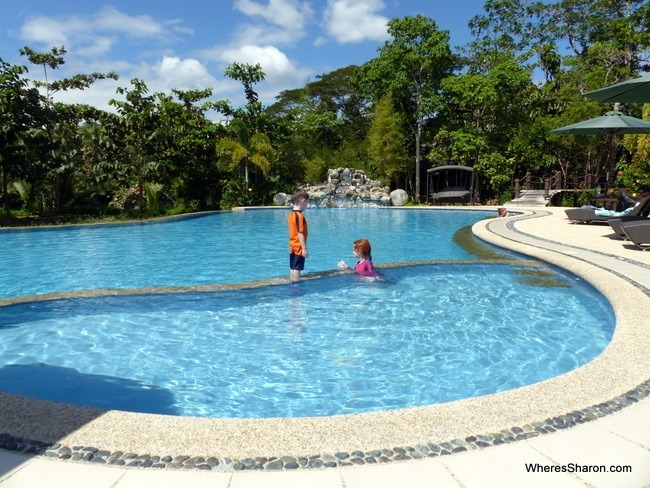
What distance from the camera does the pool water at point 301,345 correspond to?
455 cm

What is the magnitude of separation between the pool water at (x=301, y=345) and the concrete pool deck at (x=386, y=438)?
1209 mm

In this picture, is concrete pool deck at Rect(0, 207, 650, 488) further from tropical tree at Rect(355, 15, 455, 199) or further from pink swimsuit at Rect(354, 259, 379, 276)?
tropical tree at Rect(355, 15, 455, 199)

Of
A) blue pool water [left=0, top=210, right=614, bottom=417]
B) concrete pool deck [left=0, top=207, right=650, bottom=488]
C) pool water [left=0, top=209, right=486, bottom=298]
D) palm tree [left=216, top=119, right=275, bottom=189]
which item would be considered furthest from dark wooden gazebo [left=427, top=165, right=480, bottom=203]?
concrete pool deck [left=0, top=207, right=650, bottom=488]

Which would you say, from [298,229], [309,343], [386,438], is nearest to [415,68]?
[298,229]

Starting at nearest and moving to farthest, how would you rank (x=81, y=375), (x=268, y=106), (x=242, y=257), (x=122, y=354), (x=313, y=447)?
(x=313, y=447) → (x=81, y=375) → (x=122, y=354) → (x=242, y=257) → (x=268, y=106)

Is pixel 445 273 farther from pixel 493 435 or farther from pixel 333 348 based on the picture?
pixel 493 435

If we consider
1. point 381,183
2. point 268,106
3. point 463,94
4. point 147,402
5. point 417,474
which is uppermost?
point 268,106

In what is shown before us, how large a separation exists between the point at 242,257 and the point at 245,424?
30.5 ft

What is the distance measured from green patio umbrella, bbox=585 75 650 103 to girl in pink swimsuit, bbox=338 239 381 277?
23.7ft

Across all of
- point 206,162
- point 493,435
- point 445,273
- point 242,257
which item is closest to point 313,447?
point 493,435

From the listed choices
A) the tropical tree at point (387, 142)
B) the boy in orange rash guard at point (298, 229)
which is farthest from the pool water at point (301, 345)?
the tropical tree at point (387, 142)

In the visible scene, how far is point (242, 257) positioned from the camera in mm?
12133

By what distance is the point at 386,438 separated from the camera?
2.80 m

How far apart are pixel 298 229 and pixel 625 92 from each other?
9110 mm
